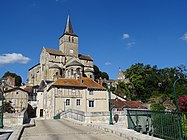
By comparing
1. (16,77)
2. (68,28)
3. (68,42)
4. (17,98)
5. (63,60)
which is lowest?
(17,98)

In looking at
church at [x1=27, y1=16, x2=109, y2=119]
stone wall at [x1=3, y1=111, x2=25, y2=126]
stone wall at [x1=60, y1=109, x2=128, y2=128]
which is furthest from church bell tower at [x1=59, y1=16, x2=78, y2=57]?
stone wall at [x1=3, y1=111, x2=25, y2=126]

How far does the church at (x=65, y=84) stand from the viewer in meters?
32.6

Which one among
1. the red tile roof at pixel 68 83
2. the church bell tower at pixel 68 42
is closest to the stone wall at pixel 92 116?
the red tile roof at pixel 68 83

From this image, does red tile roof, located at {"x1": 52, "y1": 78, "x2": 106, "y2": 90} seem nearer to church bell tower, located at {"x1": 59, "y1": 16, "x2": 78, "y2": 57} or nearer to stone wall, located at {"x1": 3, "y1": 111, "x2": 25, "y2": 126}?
stone wall, located at {"x1": 3, "y1": 111, "x2": 25, "y2": 126}

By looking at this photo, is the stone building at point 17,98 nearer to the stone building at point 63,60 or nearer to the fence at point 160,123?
the stone building at point 63,60

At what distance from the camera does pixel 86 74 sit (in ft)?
204

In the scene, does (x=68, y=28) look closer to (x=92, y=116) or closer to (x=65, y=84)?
(x=65, y=84)

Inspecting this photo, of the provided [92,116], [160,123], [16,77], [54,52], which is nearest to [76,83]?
[92,116]

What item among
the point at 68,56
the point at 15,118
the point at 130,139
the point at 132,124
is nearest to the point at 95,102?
the point at 15,118

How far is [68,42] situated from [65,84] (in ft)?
116

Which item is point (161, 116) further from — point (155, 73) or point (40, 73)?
point (40, 73)

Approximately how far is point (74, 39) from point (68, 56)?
22.4 ft

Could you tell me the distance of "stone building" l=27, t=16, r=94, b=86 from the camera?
5984 centimetres

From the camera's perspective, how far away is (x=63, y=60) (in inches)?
2486
